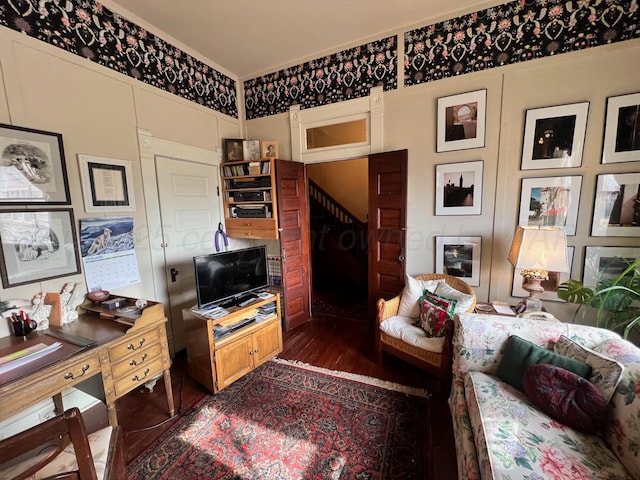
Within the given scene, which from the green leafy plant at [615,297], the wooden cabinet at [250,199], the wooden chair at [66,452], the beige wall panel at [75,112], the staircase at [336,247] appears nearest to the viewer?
the wooden chair at [66,452]

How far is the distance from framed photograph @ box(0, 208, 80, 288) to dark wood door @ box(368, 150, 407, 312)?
2718mm

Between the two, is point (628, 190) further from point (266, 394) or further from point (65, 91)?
point (65, 91)

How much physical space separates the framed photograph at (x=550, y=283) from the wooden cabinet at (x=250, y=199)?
2541mm

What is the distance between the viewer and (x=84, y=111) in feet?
6.91

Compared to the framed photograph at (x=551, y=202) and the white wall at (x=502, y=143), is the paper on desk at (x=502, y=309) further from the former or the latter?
the framed photograph at (x=551, y=202)

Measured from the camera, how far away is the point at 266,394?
7.29 ft

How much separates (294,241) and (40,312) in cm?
230

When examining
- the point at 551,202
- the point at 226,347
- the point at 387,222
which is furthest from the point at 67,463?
the point at 551,202

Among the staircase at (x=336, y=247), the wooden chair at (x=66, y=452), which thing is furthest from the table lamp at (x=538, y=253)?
the wooden chair at (x=66, y=452)

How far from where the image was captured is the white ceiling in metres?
2.33

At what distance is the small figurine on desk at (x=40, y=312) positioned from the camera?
5.79 feet

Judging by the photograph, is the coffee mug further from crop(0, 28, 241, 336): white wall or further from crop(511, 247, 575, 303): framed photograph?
crop(511, 247, 575, 303): framed photograph

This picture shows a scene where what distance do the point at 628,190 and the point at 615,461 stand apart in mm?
2120

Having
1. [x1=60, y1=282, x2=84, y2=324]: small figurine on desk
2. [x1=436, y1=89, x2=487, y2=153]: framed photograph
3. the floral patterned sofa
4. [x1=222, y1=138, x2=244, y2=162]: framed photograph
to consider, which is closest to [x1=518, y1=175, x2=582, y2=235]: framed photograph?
[x1=436, y1=89, x2=487, y2=153]: framed photograph
